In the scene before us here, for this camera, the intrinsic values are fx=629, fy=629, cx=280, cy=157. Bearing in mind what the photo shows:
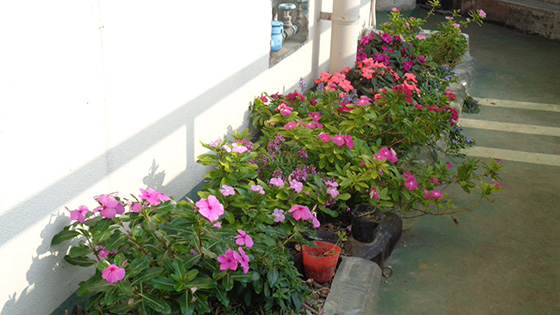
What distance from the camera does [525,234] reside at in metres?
4.79

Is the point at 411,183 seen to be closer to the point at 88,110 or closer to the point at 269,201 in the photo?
the point at 269,201

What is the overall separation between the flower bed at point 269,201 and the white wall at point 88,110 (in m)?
0.14

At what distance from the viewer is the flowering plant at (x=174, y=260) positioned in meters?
2.74

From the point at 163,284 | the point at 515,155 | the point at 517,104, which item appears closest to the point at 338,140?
the point at 163,284

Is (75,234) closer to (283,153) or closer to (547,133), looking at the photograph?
(283,153)

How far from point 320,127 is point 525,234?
1.76m

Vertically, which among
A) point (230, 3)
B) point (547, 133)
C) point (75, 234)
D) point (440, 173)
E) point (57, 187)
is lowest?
point (547, 133)

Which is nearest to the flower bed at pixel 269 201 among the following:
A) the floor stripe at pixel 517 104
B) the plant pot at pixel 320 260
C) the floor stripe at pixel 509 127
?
the plant pot at pixel 320 260

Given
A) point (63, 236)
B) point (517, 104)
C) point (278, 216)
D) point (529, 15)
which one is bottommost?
point (517, 104)

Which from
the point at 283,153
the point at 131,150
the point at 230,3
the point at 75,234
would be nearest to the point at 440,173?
the point at 283,153

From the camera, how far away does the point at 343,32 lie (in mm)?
6305

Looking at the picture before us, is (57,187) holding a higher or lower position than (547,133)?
higher

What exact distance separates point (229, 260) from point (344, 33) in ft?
13.1

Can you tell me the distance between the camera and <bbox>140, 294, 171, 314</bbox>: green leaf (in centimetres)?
270
